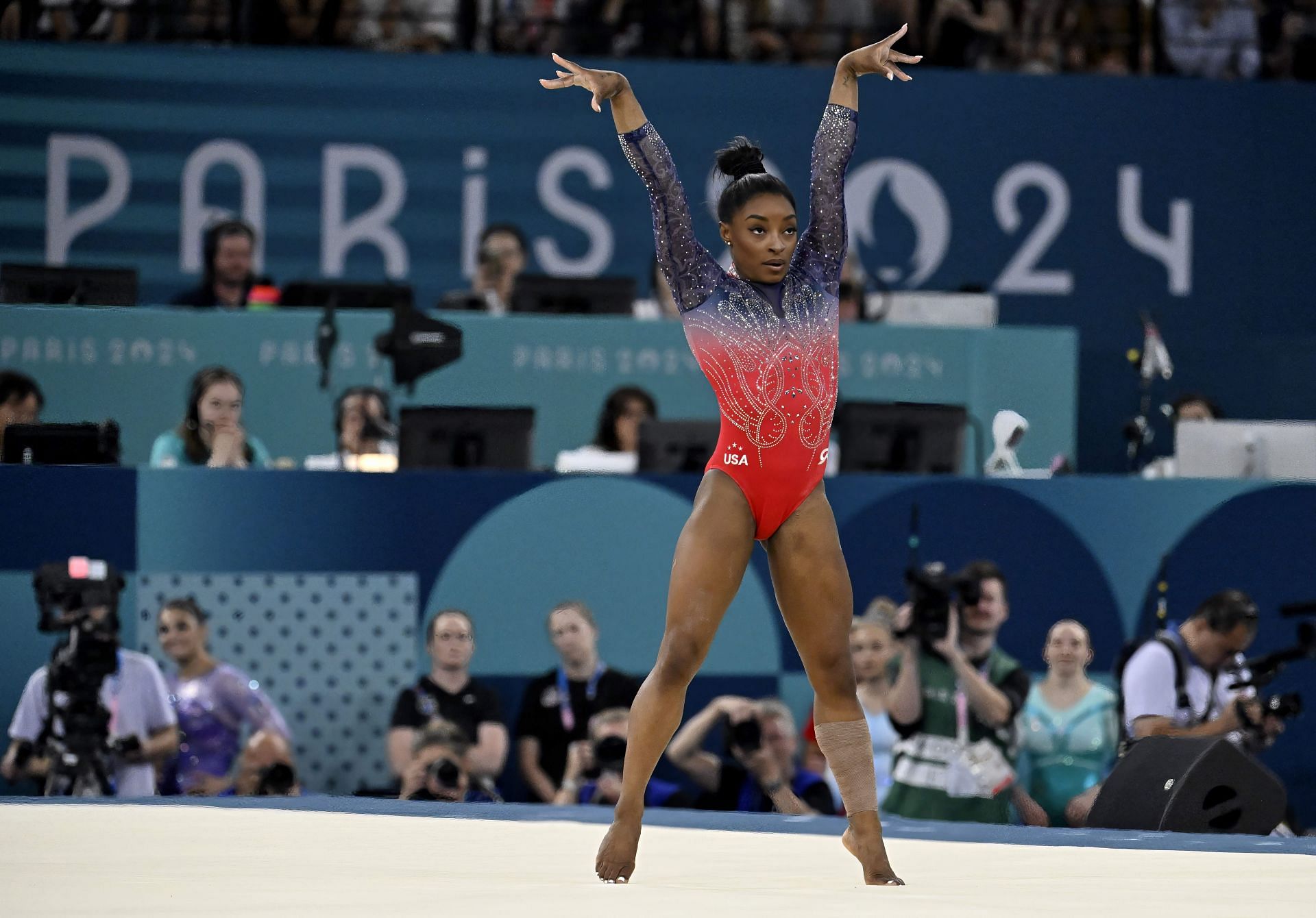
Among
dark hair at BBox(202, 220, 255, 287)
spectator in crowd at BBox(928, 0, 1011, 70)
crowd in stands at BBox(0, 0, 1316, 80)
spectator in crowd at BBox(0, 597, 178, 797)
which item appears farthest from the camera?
spectator in crowd at BBox(928, 0, 1011, 70)

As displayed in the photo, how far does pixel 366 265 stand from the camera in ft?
34.6

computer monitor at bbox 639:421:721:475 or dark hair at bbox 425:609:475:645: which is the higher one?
computer monitor at bbox 639:421:721:475

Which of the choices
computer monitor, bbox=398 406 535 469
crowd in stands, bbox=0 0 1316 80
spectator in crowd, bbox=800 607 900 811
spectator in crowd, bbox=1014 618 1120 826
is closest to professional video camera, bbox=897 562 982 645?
spectator in crowd, bbox=800 607 900 811

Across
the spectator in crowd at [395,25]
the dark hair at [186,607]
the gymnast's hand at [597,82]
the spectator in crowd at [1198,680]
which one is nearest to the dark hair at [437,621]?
the dark hair at [186,607]

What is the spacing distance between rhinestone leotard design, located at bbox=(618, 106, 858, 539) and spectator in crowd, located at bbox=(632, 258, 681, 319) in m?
4.96

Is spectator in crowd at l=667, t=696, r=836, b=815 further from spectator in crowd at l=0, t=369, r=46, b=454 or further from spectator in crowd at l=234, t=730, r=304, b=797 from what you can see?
spectator in crowd at l=0, t=369, r=46, b=454

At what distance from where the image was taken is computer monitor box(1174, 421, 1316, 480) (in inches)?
299

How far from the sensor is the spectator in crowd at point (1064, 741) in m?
6.81

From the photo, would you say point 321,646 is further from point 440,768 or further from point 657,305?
point 657,305

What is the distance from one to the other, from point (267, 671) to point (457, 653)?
2.31 ft

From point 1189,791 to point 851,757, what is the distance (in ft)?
5.58

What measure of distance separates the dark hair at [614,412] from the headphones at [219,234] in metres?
2.06

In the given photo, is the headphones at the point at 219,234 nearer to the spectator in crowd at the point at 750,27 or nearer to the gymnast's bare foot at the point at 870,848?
the spectator in crowd at the point at 750,27

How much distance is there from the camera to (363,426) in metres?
7.82
